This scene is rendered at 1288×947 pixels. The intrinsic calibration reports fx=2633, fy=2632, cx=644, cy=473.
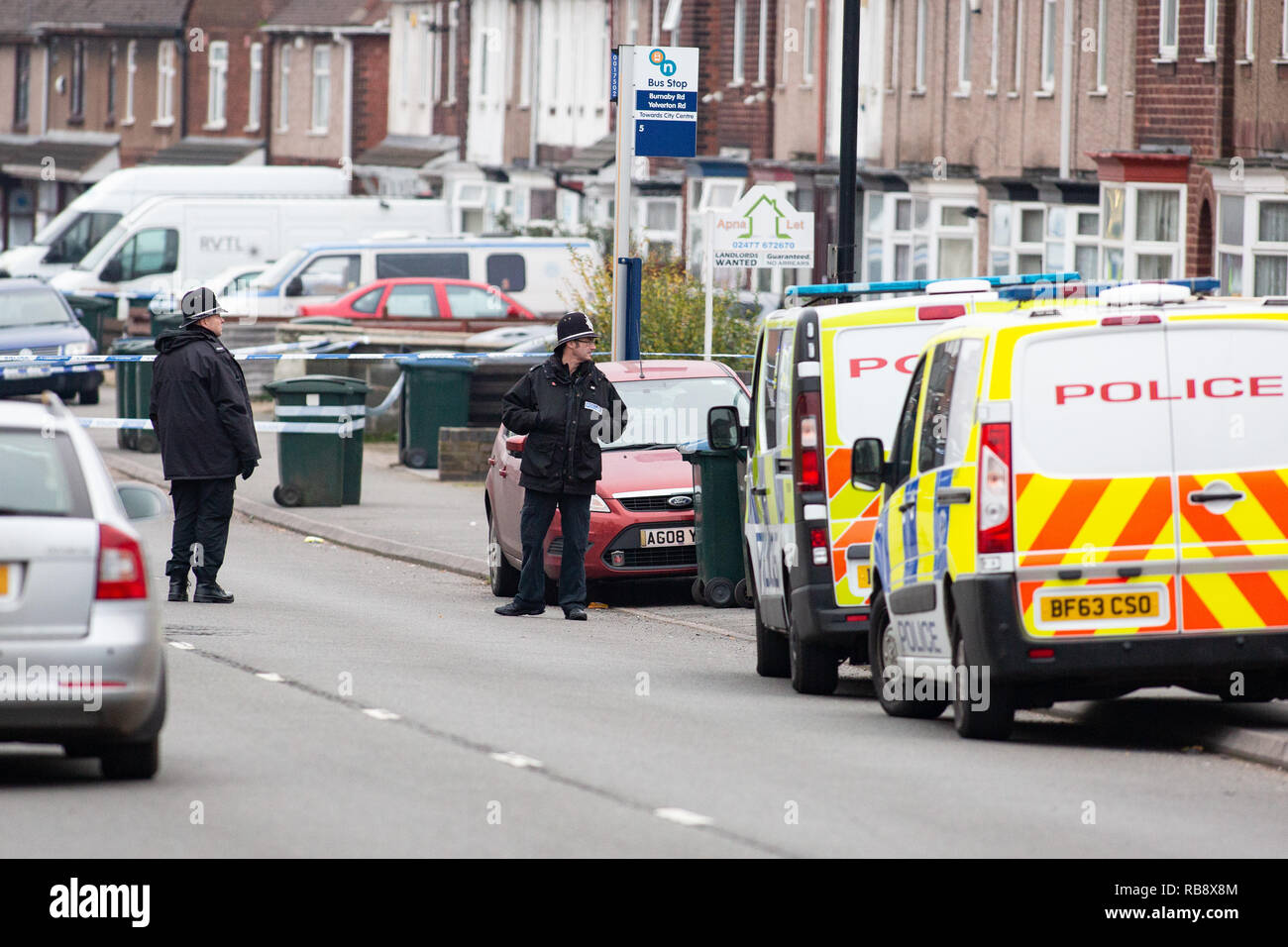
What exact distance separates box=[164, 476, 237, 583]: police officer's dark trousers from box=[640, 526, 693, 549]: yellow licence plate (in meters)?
2.71

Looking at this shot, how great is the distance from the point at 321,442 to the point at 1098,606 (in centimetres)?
1466

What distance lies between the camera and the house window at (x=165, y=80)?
247 feet

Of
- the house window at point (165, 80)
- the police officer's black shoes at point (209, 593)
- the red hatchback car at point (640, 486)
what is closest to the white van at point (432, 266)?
the red hatchback car at point (640, 486)

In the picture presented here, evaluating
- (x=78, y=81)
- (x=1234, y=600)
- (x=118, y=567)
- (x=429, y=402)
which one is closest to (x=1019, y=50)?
(x=429, y=402)

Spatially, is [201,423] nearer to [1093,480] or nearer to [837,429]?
[837,429]

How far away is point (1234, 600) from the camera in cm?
1040

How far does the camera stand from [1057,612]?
33.8 ft

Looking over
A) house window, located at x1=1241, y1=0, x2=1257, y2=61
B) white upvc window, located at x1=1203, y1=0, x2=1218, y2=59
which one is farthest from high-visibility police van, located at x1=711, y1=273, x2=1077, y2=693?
white upvc window, located at x1=1203, y1=0, x2=1218, y2=59

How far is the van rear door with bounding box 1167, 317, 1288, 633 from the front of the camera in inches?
408

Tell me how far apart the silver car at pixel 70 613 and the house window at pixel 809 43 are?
1456 inches

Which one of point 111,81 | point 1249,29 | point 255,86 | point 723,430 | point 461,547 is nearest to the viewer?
point 723,430

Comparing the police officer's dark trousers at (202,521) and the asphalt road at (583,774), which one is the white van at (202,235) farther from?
the asphalt road at (583,774)

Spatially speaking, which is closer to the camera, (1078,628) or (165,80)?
→ (1078,628)
